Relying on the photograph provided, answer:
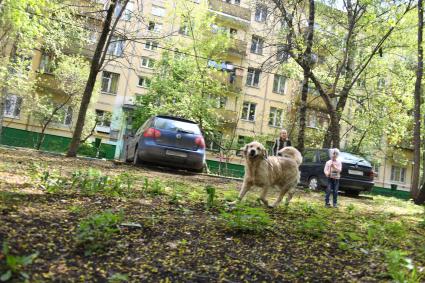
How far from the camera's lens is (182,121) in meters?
12.0

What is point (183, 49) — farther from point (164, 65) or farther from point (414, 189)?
point (414, 189)

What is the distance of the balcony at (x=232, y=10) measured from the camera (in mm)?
37656

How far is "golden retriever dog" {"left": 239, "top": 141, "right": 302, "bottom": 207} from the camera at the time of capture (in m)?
6.65

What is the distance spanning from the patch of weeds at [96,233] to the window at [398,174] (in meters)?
45.7

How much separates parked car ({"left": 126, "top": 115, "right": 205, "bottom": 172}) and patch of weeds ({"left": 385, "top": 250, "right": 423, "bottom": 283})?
8.54 m

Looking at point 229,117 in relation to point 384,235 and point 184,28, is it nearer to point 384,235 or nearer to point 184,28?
point 184,28

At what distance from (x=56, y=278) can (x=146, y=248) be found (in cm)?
88

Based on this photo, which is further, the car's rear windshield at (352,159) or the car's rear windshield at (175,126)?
the car's rear windshield at (352,159)

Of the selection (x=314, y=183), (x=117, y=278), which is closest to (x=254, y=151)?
(x=117, y=278)

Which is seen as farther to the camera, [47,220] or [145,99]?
[145,99]

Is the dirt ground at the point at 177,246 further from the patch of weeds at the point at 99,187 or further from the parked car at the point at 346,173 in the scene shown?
the parked car at the point at 346,173

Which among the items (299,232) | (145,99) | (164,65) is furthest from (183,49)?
(299,232)

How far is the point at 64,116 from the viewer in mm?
31594

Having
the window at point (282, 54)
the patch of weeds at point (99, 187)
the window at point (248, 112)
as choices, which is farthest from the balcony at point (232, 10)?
the patch of weeds at point (99, 187)
